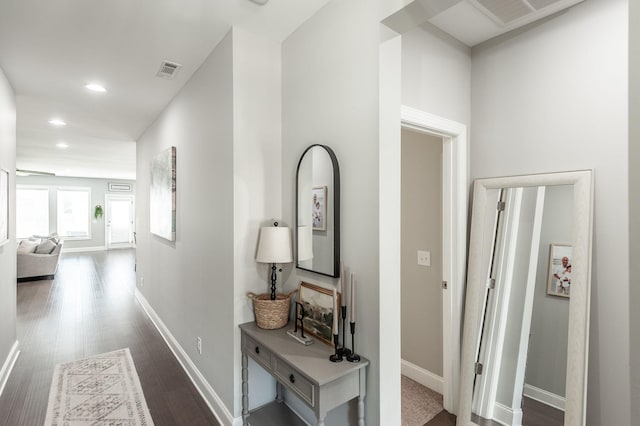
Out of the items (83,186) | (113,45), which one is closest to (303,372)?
(113,45)

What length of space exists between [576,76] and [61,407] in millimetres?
4133

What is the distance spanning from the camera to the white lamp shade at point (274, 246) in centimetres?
198

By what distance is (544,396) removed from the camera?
1883mm

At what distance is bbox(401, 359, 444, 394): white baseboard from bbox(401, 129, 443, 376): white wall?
0.12ft

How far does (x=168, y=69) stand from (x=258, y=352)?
237cm

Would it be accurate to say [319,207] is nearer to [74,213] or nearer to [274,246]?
[274,246]

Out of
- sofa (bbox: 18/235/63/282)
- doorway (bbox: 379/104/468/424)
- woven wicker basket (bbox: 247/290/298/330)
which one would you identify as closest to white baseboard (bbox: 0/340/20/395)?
woven wicker basket (bbox: 247/290/298/330)

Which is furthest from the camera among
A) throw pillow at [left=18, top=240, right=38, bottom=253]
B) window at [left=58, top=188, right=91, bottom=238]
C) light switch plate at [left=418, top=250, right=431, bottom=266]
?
window at [left=58, top=188, right=91, bottom=238]

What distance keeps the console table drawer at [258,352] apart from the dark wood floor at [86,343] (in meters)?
0.73

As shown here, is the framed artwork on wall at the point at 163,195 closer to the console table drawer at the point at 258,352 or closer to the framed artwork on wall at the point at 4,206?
the framed artwork on wall at the point at 4,206

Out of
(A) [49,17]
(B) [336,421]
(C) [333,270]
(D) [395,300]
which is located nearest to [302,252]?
(C) [333,270]

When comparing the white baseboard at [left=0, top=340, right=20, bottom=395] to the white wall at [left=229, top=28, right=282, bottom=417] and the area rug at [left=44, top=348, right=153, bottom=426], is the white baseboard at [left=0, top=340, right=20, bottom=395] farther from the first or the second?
the white wall at [left=229, top=28, right=282, bottom=417]

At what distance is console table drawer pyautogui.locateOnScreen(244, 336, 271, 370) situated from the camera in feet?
5.92

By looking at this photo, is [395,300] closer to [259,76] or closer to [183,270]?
[259,76]
